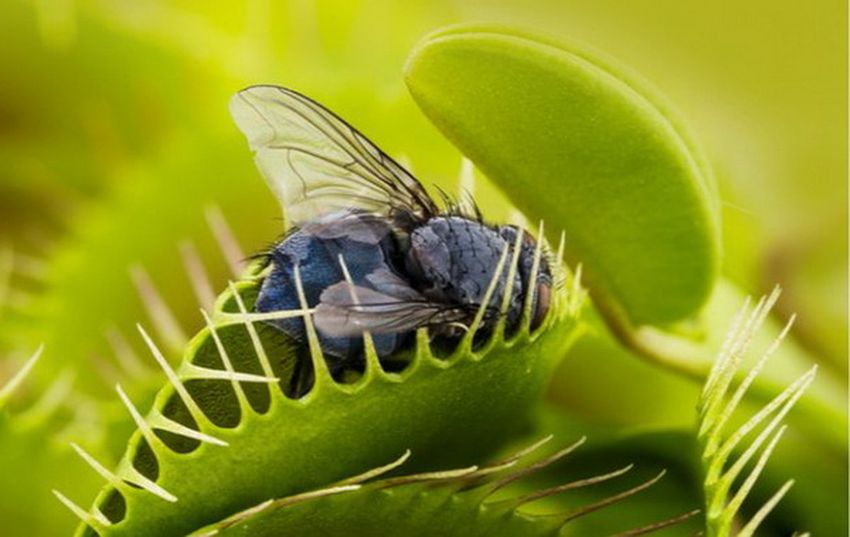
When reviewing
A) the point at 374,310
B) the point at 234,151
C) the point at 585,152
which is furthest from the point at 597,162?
the point at 234,151

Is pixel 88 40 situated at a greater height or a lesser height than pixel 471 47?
greater

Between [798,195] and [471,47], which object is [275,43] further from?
[471,47]

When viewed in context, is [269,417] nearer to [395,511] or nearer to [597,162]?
[395,511]

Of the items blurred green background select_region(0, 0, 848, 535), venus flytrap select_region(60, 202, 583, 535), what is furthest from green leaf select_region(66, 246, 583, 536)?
blurred green background select_region(0, 0, 848, 535)

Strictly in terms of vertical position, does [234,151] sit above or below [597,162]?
above

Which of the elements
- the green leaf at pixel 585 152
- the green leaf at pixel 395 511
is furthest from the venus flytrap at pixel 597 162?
the green leaf at pixel 395 511

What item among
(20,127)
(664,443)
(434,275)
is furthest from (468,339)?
(20,127)
